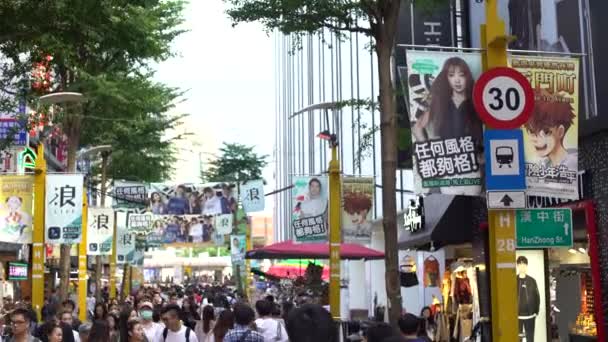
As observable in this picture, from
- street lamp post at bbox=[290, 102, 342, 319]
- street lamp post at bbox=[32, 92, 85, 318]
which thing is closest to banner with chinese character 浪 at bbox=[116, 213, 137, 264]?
street lamp post at bbox=[32, 92, 85, 318]

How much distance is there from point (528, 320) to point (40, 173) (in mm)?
10959

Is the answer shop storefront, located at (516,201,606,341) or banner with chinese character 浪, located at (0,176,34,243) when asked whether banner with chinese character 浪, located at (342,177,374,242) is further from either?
banner with chinese character 浪, located at (0,176,34,243)

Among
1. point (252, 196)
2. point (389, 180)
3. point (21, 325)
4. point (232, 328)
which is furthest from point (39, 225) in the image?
point (21, 325)

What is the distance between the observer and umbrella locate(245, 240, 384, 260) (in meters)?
22.2

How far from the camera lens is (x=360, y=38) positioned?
36.1m

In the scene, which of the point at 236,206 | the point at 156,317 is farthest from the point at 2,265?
the point at 156,317

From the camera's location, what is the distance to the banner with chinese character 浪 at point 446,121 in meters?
8.85

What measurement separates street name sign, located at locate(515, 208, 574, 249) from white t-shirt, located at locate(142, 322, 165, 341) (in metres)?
4.55

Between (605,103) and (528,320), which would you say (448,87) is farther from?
(528,320)

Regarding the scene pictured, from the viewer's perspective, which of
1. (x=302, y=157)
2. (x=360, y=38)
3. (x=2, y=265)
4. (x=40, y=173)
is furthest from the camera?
(x=302, y=157)

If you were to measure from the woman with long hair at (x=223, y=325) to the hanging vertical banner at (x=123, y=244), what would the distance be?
93.9ft

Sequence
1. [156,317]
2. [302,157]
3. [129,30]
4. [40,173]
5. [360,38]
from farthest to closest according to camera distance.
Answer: [302,157] < [360,38] < [40,173] < [129,30] < [156,317]

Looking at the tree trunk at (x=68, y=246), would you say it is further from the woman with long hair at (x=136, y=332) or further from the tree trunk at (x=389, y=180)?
the woman with long hair at (x=136, y=332)

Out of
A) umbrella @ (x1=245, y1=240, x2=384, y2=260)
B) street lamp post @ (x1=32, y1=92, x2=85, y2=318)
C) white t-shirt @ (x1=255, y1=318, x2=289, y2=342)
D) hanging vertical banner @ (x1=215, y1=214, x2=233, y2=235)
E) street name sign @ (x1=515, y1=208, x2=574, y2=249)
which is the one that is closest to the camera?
street name sign @ (x1=515, y1=208, x2=574, y2=249)
